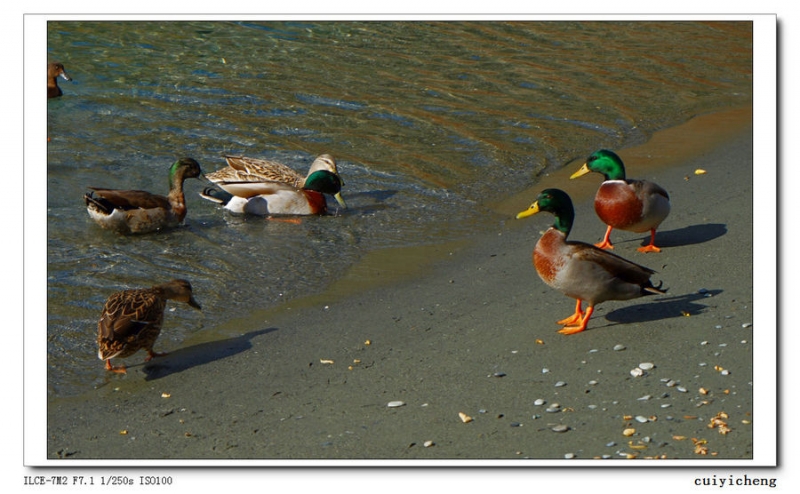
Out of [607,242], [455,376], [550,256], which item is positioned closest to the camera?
[455,376]

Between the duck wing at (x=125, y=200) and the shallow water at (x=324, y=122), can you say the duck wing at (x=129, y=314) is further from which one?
the duck wing at (x=125, y=200)

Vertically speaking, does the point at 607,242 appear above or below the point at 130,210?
above

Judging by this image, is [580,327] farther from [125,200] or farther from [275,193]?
[125,200]

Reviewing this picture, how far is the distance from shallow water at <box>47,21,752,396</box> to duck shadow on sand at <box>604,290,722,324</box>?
247 cm

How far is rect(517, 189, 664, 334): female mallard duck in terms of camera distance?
21.4ft

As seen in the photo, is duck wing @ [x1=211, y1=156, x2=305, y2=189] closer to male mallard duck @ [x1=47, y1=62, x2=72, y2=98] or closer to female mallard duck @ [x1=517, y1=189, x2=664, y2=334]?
male mallard duck @ [x1=47, y1=62, x2=72, y2=98]

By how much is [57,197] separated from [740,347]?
22.6 feet

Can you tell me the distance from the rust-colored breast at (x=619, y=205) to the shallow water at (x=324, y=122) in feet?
5.15

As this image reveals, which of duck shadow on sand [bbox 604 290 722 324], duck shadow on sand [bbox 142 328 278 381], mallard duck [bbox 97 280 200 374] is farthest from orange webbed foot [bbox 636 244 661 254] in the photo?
mallard duck [bbox 97 280 200 374]

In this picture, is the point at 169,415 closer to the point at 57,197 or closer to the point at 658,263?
the point at 658,263

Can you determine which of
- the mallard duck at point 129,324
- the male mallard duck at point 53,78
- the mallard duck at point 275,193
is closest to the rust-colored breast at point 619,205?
the mallard duck at point 275,193

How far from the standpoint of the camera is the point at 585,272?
650 centimetres

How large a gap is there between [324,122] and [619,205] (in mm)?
5301

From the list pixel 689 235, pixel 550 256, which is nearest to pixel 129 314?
pixel 550 256
